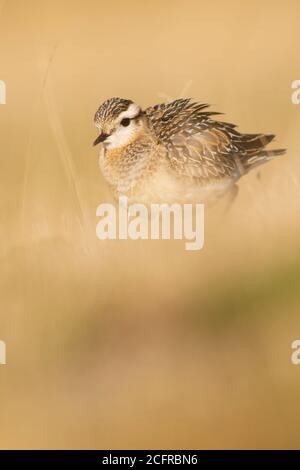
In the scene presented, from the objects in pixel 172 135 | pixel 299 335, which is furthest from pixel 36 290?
pixel 299 335

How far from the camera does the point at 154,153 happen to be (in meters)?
2.05

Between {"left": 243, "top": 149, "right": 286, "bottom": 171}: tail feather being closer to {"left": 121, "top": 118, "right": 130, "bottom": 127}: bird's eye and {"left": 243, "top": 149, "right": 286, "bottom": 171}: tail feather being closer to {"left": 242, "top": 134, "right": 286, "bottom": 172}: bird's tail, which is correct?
{"left": 242, "top": 134, "right": 286, "bottom": 172}: bird's tail

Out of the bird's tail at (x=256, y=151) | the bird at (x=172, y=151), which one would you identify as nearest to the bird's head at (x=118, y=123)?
the bird at (x=172, y=151)

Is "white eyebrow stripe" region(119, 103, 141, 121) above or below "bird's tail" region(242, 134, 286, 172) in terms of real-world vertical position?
above

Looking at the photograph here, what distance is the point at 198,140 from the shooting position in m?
2.07

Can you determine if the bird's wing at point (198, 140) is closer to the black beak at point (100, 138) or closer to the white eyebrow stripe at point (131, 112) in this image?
the white eyebrow stripe at point (131, 112)

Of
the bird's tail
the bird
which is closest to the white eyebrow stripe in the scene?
the bird

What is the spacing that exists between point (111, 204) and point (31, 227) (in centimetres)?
24

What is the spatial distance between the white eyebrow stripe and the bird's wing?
30 millimetres

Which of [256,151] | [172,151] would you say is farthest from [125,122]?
[256,151]

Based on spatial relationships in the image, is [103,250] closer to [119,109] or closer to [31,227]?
[31,227]

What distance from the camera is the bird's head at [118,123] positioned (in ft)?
6.64

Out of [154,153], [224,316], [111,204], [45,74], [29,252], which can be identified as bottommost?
[224,316]

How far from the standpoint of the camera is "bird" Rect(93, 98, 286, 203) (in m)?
2.04
